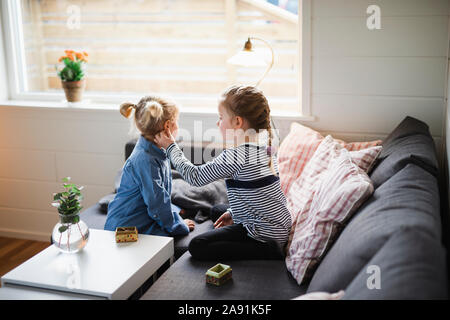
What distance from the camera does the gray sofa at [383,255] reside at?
1043mm

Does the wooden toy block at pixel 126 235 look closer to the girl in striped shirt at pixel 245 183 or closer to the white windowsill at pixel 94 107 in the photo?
the girl in striped shirt at pixel 245 183

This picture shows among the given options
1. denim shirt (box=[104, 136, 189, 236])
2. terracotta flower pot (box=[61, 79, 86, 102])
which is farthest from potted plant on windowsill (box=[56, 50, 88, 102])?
denim shirt (box=[104, 136, 189, 236])

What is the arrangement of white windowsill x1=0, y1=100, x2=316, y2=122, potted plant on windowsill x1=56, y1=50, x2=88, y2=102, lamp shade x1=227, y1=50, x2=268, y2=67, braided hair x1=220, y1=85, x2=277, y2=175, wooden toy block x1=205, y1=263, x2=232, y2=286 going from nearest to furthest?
→ wooden toy block x1=205, y1=263, x2=232, y2=286 → braided hair x1=220, y1=85, x2=277, y2=175 → lamp shade x1=227, y1=50, x2=268, y2=67 → white windowsill x1=0, y1=100, x2=316, y2=122 → potted plant on windowsill x1=56, y1=50, x2=88, y2=102

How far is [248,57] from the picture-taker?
2.48 m

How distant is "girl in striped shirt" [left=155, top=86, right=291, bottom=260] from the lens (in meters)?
1.94

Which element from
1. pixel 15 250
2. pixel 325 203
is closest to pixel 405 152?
pixel 325 203

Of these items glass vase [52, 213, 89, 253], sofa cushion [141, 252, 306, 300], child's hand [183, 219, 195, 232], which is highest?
glass vase [52, 213, 89, 253]

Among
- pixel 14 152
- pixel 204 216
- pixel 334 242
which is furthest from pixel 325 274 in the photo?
pixel 14 152

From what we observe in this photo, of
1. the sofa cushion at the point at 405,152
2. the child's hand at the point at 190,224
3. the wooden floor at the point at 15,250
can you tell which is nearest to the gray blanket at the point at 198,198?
the child's hand at the point at 190,224

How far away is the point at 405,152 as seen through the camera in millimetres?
1826

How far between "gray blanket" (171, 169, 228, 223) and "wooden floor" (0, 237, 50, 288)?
1.13m

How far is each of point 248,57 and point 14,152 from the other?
5.85ft

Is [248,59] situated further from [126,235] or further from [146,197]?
[126,235]

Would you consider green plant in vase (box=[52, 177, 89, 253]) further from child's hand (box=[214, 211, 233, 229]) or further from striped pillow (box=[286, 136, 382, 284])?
striped pillow (box=[286, 136, 382, 284])
